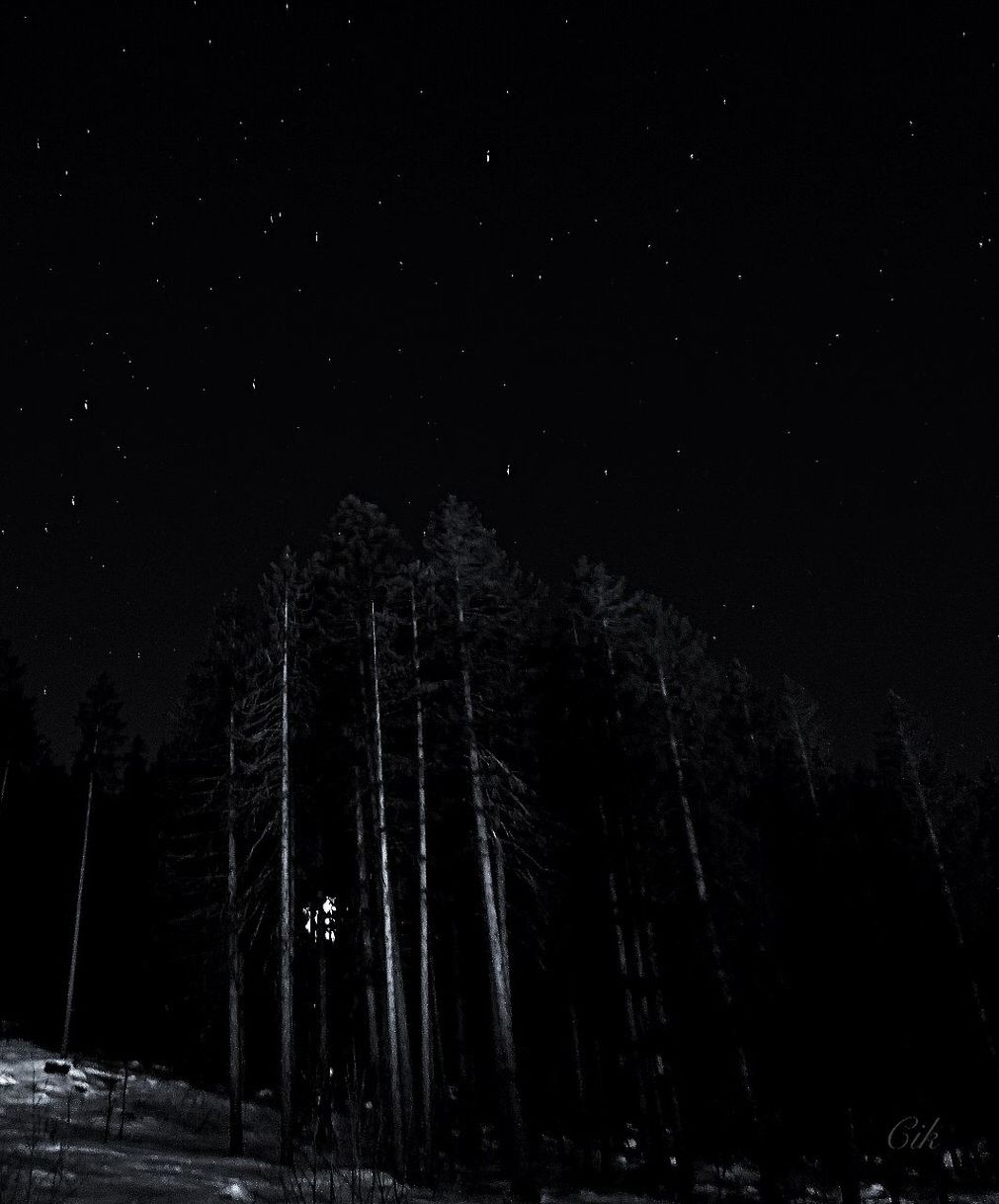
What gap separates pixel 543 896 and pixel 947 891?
1659 centimetres

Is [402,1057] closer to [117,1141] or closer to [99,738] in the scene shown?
[117,1141]

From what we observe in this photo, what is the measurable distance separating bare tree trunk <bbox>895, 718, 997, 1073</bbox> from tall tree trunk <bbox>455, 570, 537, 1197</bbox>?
40.6 feet

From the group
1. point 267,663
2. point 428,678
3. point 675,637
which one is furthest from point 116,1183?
point 675,637

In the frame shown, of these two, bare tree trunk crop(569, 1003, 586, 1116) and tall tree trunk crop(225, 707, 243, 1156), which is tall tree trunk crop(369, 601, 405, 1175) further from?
bare tree trunk crop(569, 1003, 586, 1116)

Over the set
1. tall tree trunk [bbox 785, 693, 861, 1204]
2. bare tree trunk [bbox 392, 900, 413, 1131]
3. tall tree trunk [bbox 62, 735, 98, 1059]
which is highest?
tall tree trunk [bbox 62, 735, 98, 1059]

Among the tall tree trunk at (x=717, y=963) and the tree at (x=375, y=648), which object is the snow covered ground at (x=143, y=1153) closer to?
the tall tree trunk at (x=717, y=963)

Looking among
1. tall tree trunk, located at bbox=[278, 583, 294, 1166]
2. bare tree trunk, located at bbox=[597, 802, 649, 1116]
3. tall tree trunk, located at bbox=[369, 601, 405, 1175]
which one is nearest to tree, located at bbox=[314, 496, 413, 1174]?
tall tree trunk, located at bbox=[369, 601, 405, 1175]

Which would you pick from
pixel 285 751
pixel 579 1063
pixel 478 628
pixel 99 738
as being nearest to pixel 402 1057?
pixel 285 751

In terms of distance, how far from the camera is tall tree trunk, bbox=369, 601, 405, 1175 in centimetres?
1405

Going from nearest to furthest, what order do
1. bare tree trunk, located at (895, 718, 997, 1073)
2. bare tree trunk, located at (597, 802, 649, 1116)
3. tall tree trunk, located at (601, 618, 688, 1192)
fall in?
tall tree trunk, located at (601, 618, 688, 1192), bare tree trunk, located at (597, 802, 649, 1116), bare tree trunk, located at (895, 718, 997, 1073)

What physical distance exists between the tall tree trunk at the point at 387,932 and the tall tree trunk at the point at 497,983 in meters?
1.86

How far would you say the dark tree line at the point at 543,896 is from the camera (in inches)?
608

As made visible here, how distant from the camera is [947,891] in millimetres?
26969

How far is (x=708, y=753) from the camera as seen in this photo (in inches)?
906
